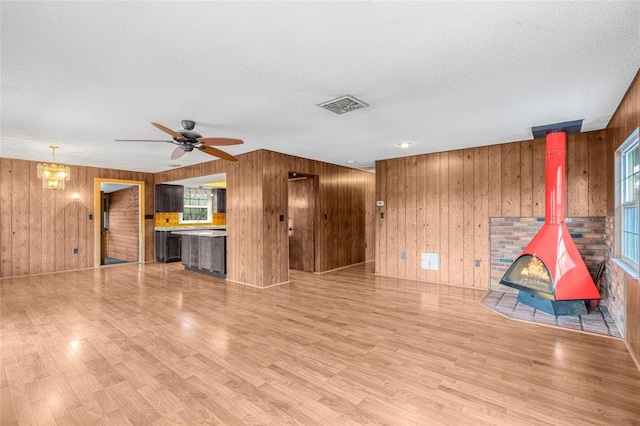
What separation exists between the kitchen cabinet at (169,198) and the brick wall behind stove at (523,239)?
25.5 ft

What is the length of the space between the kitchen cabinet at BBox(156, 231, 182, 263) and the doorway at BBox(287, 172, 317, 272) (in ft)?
10.9

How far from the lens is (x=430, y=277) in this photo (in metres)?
5.82

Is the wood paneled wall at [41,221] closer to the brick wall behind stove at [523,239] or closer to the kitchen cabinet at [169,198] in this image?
the kitchen cabinet at [169,198]

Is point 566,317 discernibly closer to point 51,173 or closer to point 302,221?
point 302,221

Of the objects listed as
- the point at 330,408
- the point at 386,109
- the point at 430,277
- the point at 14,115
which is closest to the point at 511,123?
the point at 386,109

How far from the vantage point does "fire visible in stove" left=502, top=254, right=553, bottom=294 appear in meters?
3.74

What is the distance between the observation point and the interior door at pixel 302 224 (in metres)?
6.91

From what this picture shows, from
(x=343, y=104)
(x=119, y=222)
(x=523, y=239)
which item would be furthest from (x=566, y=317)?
(x=119, y=222)

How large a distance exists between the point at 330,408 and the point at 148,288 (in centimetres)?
452

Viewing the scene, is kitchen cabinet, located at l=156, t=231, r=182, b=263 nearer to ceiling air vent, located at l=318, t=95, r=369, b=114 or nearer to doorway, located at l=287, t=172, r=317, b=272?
doorway, located at l=287, t=172, r=317, b=272

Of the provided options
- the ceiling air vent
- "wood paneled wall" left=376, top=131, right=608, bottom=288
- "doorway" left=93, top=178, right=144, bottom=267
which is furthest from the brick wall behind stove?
"doorway" left=93, top=178, right=144, bottom=267

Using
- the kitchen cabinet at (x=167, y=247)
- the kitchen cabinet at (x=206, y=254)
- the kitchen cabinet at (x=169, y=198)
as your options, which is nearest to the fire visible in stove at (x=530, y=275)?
the kitchen cabinet at (x=206, y=254)

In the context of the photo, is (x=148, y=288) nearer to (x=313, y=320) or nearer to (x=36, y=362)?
(x=36, y=362)

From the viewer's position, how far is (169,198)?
28.2ft
